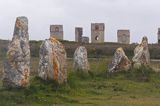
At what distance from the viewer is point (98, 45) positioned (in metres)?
57.4

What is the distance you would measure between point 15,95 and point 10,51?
292 centimetres

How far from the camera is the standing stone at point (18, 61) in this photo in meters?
25.8

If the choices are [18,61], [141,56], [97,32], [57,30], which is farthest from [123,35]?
[18,61]

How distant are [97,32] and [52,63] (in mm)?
42290

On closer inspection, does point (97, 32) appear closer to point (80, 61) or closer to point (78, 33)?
point (78, 33)

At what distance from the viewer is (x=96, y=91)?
29.1 m

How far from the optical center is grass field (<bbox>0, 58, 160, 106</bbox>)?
2366 centimetres

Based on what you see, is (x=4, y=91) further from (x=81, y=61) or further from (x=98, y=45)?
(x=98, y=45)

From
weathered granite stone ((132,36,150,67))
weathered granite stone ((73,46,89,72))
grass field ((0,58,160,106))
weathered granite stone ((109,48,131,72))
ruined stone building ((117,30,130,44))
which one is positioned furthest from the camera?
ruined stone building ((117,30,130,44))

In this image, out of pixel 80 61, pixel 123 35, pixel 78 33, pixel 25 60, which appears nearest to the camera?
pixel 25 60

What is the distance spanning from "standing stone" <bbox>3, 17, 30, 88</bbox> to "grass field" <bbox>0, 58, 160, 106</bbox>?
0.42m

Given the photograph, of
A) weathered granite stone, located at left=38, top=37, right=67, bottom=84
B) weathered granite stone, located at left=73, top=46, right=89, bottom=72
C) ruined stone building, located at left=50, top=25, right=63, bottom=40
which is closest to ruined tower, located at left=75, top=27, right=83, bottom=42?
ruined stone building, located at left=50, top=25, right=63, bottom=40

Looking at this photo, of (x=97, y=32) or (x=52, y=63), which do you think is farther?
(x=97, y=32)

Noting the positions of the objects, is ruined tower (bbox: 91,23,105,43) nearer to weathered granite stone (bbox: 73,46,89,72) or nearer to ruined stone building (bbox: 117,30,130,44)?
ruined stone building (bbox: 117,30,130,44)
